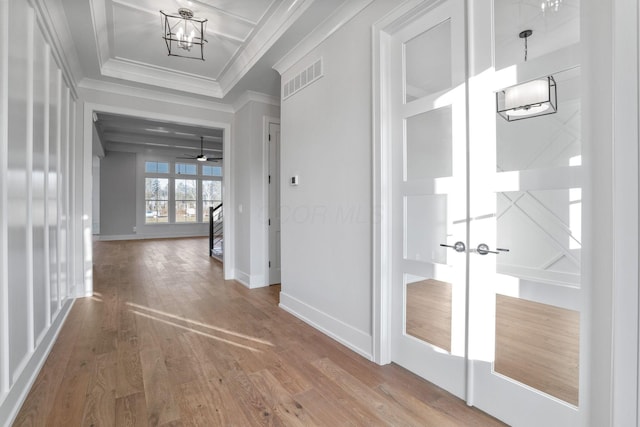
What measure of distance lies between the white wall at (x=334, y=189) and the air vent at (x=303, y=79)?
0.06 m

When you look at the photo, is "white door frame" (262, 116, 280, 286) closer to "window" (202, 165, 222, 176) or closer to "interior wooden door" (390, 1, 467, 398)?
"interior wooden door" (390, 1, 467, 398)

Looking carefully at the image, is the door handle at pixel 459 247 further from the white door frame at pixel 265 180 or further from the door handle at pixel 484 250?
the white door frame at pixel 265 180

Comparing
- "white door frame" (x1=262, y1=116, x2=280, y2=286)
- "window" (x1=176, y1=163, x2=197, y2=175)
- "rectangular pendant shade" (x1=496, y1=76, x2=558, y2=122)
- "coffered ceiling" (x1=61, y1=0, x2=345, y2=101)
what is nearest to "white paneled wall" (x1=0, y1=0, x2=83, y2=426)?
"coffered ceiling" (x1=61, y1=0, x2=345, y2=101)

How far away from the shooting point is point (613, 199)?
1.20 m

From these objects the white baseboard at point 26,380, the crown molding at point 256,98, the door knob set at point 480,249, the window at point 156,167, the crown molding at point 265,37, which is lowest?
the white baseboard at point 26,380

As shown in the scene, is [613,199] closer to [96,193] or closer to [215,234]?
[215,234]

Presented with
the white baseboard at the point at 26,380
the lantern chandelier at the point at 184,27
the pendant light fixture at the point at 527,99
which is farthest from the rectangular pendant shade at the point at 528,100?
the white baseboard at the point at 26,380

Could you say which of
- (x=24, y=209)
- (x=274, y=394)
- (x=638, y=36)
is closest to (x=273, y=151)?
(x=24, y=209)

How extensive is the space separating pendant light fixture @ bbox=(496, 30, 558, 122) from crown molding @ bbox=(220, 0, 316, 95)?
70.8 inches

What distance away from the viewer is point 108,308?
354cm

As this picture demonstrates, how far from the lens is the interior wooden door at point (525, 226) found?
139cm

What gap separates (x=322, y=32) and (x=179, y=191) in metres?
10.00

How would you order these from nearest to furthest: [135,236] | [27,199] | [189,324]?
[27,199], [189,324], [135,236]

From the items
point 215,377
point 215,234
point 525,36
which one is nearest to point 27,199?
point 215,377
